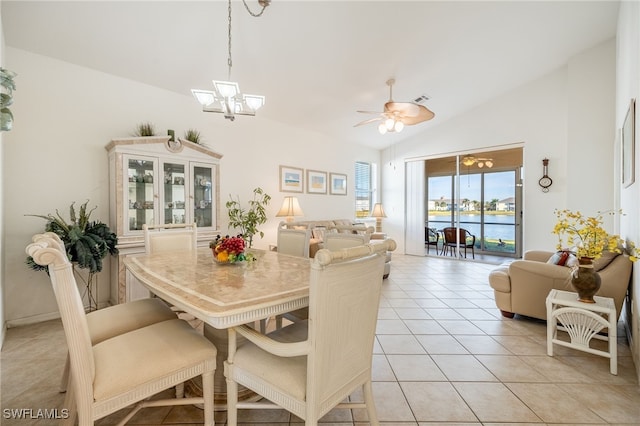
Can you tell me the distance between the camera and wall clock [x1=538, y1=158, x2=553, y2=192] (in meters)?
4.62

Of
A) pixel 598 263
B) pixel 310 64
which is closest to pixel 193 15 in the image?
pixel 310 64

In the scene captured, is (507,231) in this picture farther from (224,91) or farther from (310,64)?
(224,91)

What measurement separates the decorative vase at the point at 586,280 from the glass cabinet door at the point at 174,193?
3.91 meters

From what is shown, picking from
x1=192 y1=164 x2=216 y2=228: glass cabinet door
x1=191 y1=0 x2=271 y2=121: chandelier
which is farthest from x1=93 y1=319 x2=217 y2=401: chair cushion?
x1=192 y1=164 x2=216 y2=228: glass cabinet door

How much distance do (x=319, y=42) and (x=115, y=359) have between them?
3.26 m

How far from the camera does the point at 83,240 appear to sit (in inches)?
98.0

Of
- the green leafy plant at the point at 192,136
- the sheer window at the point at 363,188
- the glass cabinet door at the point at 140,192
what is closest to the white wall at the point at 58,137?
the green leafy plant at the point at 192,136

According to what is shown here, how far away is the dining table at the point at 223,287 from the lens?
3.46 feet

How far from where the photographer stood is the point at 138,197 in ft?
9.97

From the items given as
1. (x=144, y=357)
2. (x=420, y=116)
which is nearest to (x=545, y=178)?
(x=420, y=116)

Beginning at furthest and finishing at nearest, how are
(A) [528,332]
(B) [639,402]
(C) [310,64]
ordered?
1. (C) [310,64]
2. (A) [528,332]
3. (B) [639,402]

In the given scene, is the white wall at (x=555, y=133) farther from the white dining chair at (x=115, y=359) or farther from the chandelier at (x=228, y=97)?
the white dining chair at (x=115, y=359)

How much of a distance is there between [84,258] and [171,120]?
201cm

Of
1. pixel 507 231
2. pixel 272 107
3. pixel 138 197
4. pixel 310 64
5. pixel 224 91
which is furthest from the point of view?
pixel 507 231
